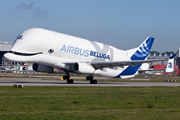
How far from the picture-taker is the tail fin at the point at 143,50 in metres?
48.4

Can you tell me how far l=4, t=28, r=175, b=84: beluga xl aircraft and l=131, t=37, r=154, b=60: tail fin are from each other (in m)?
5.21

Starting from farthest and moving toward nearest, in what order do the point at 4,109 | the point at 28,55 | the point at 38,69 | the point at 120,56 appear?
the point at 120,56 < the point at 38,69 < the point at 28,55 < the point at 4,109

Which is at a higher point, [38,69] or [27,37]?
[27,37]

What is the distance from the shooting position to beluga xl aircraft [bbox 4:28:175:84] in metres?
35.2

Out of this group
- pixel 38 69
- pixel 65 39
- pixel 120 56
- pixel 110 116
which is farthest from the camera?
pixel 120 56

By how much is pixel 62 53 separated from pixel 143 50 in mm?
17286

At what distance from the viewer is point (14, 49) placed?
35.2 meters

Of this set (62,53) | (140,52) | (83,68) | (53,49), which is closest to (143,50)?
(140,52)

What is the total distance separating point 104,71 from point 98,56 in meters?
2.60

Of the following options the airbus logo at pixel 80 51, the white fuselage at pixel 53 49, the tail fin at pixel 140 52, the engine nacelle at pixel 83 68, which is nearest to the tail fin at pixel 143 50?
the tail fin at pixel 140 52

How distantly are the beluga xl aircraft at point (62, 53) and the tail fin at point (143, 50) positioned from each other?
5.21 m

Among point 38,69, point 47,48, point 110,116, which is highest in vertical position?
point 47,48

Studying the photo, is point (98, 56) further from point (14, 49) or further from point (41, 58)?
point (14, 49)

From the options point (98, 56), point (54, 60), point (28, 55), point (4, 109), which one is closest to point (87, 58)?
point (98, 56)
